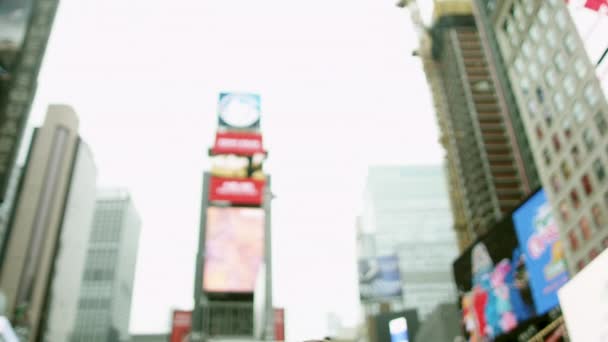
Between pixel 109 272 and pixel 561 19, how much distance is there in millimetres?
118080

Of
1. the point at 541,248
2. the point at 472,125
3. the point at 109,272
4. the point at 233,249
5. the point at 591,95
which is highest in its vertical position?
the point at 472,125

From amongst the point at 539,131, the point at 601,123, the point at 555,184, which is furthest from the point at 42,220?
the point at 601,123

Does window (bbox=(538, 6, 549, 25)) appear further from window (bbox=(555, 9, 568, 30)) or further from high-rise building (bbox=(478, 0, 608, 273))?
window (bbox=(555, 9, 568, 30))

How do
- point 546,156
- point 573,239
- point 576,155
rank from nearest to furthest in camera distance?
1. point 573,239
2. point 576,155
3. point 546,156

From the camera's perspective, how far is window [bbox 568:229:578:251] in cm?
4469

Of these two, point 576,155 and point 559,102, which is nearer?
point 576,155

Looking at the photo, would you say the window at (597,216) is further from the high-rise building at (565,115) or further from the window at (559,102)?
the window at (559,102)

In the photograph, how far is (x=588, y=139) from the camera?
45750 mm

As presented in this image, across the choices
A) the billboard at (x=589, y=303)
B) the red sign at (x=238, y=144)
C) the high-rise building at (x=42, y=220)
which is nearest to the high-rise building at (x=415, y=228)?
the high-rise building at (x=42, y=220)

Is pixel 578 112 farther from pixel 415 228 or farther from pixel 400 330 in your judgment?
pixel 415 228

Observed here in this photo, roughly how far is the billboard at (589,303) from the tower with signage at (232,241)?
37143mm

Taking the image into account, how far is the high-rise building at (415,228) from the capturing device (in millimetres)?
162375

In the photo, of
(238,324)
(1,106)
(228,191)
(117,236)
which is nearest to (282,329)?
(238,324)

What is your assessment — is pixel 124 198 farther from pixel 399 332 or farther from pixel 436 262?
pixel 399 332
